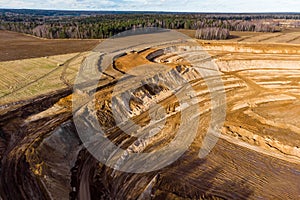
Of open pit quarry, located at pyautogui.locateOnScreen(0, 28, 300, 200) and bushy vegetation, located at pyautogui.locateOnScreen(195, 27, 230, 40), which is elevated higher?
bushy vegetation, located at pyautogui.locateOnScreen(195, 27, 230, 40)

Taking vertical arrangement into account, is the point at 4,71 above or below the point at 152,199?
above

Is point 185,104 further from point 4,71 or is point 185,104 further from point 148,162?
point 4,71

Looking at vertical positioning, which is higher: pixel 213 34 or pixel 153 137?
pixel 213 34

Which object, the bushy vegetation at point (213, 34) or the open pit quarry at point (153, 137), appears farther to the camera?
the bushy vegetation at point (213, 34)

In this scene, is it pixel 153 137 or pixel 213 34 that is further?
pixel 213 34

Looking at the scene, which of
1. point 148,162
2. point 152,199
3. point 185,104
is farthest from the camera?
point 185,104

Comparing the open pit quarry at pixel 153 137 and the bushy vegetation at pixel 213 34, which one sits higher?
the bushy vegetation at pixel 213 34

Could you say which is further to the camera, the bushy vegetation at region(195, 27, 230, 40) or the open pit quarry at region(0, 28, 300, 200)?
the bushy vegetation at region(195, 27, 230, 40)

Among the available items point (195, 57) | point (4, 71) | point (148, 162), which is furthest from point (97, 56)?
point (148, 162)
